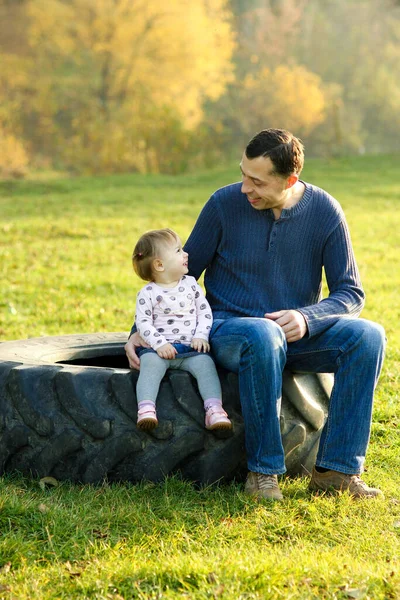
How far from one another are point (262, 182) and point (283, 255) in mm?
376

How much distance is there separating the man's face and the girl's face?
0.43m

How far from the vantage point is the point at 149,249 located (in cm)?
429

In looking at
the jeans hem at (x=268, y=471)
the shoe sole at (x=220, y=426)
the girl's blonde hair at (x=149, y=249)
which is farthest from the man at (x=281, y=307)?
the girl's blonde hair at (x=149, y=249)

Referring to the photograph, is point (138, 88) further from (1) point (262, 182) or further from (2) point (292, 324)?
(2) point (292, 324)

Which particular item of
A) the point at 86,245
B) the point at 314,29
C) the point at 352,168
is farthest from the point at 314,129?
the point at 86,245

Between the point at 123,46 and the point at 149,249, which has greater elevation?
the point at 123,46

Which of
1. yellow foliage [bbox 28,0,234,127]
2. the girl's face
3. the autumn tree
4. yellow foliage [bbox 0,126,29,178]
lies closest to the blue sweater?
the girl's face

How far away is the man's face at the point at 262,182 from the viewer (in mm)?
4328

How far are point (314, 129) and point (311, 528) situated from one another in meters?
42.4

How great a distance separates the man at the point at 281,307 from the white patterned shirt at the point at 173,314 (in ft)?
0.28

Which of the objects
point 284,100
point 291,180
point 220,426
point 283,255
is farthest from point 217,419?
point 284,100

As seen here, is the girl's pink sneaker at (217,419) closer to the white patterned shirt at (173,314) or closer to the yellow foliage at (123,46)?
the white patterned shirt at (173,314)

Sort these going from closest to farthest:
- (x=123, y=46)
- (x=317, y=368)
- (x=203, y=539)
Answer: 1. (x=203, y=539)
2. (x=317, y=368)
3. (x=123, y=46)

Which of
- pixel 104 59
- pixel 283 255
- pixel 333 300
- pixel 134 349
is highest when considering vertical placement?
pixel 104 59
